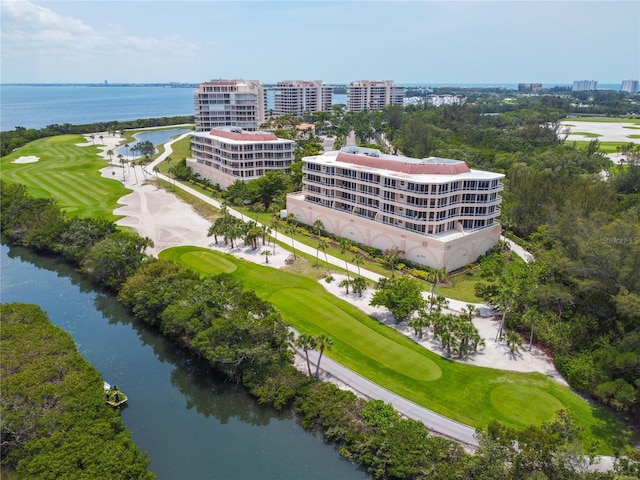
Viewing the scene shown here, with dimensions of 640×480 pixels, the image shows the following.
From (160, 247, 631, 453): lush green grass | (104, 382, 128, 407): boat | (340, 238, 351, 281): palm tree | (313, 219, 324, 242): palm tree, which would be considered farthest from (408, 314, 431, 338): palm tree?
(104, 382, 128, 407): boat

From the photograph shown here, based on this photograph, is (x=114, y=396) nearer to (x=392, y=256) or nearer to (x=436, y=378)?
(x=436, y=378)

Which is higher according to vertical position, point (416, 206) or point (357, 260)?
point (416, 206)

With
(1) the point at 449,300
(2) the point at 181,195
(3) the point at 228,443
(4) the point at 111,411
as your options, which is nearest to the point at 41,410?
(4) the point at 111,411

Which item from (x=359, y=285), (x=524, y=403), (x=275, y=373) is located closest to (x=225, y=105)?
(x=359, y=285)

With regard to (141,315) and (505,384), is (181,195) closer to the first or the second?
(141,315)

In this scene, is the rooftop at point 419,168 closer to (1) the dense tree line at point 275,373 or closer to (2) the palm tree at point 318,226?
(2) the palm tree at point 318,226
